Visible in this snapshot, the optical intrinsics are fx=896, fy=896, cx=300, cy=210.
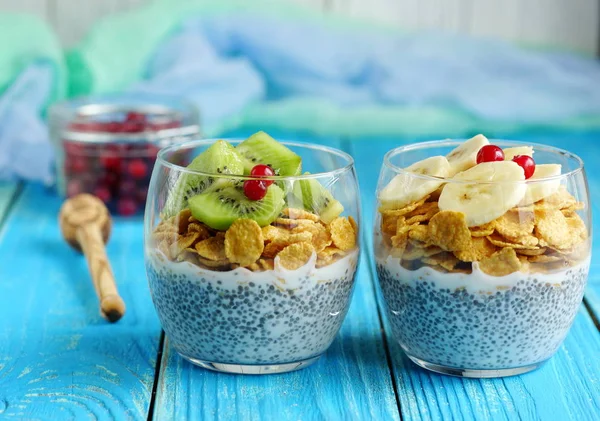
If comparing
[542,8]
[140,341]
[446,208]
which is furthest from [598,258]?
[542,8]

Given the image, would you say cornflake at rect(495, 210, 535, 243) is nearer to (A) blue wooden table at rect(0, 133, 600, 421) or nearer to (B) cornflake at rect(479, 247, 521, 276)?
(B) cornflake at rect(479, 247, 521, 276)

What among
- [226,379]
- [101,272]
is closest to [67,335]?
[101,272]

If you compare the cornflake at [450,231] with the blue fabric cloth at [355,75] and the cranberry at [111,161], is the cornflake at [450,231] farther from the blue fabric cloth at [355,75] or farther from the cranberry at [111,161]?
the blue fabric cloth at [355,75]

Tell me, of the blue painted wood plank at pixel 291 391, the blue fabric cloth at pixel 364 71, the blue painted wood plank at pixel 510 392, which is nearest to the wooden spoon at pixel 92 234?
the blue painted wood plank at pixel 291 391

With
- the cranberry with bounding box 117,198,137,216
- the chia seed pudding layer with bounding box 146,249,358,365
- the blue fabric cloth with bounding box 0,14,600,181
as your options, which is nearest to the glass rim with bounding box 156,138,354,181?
Result: the chia seed pudding layer with bounding box 146,249,358,365

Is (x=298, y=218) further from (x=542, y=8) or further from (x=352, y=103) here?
(x=542, y=8)

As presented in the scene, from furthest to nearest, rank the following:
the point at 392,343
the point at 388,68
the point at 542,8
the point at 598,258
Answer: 1. the point at 542,8
2. the point at 388,68
3. the point at 598,258
4. the point at 392,343
